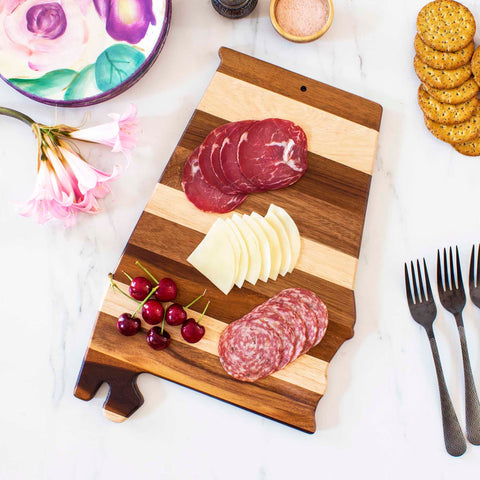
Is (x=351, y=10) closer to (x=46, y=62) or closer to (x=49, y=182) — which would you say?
(x=46, y=62)

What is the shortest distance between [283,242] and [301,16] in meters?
0.70

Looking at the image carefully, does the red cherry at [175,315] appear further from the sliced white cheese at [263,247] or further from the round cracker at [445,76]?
the round cracker at [445,76]

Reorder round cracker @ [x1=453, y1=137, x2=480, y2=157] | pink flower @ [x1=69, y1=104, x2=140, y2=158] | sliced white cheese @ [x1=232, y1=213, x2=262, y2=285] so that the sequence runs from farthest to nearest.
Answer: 1. round cracker @ [x1=453, y1=137, x2=480, y2=157]
2. sliced white cheese @ [x1=232, y1=213, x2=262, y2=285]
3. pink flower @ [x1=69, y1=104, x2=140, y2=158]

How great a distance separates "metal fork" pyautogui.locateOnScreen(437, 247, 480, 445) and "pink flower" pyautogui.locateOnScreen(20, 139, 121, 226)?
1038mm

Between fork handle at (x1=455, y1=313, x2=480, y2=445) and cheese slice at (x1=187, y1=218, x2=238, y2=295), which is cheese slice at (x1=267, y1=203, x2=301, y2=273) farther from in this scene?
fork handle at (x1=455, y1=313, x2=480, y2=445)

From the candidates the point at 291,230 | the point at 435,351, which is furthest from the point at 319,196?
the point at 435,351

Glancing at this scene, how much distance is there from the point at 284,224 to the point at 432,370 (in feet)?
2.17

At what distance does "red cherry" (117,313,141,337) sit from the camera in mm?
1415

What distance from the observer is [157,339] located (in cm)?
141

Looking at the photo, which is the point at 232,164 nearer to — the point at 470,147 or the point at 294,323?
the point at 294,323

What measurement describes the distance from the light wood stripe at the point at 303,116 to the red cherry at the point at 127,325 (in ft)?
2.16

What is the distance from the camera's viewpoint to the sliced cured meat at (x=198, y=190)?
4.93 feet

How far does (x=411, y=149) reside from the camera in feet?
5.39

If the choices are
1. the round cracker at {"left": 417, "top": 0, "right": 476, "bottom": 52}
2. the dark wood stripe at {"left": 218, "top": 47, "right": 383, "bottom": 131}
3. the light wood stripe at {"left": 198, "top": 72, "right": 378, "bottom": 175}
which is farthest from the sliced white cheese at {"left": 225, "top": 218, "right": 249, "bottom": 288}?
the round cracker at {"left": 417, "top": 0, "right": 476, "bottom": 52}
